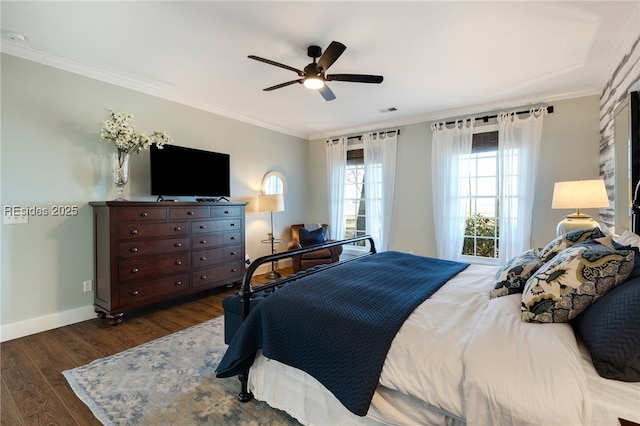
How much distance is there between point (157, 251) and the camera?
10.8ft

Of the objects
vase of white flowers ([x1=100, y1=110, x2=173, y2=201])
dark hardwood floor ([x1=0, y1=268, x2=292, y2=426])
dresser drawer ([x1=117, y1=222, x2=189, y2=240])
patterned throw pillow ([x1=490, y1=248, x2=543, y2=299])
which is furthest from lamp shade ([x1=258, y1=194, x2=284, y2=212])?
patterned throw pillow ([x1=490, y1=248, x2=543, y2=299])

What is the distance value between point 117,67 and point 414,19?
3014mm

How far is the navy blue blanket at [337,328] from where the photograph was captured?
4.11ft

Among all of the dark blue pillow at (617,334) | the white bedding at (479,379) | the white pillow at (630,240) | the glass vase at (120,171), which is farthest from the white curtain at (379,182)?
the dark blue pillow at (617,334)

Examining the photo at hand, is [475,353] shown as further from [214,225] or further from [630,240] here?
[214,225]

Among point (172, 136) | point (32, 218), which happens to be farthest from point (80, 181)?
point (172, 136)

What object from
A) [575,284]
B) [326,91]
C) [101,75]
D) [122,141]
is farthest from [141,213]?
[575,284]

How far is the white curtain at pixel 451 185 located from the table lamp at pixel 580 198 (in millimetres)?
1431

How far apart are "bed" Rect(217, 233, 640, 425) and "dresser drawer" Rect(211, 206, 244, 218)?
222 cm

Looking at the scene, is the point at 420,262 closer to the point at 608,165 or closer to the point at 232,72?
the point at 608,165

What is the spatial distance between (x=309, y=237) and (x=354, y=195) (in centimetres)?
132

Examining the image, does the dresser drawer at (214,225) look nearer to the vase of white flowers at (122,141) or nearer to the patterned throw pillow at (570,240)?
the vase of white flowers at (122,141)

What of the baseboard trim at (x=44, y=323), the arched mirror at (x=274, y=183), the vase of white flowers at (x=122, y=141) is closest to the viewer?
the baseboard trim at (x=44, y=323)

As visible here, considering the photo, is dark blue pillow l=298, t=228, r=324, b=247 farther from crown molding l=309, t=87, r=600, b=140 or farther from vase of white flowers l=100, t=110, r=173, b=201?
vase of white flowers l=100, t=110, r=173, b=201
